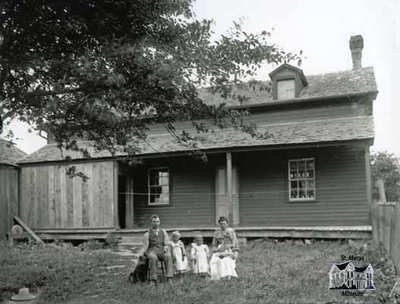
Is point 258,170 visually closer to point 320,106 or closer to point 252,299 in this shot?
point 320,106

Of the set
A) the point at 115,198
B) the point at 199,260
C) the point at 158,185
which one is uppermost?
the point at 158,185

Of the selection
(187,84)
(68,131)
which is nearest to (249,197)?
(68,131)

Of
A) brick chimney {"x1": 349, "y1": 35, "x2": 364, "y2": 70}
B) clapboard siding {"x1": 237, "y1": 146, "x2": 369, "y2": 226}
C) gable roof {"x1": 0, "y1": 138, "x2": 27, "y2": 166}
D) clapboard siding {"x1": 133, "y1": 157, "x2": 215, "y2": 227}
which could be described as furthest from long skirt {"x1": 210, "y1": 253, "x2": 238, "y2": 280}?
brick chimney {"x1": 349, "y1": 35, "x2": 364, "y2": 70}

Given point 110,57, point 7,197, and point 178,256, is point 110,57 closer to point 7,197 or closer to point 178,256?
point 178,256

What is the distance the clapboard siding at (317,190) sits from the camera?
19.1 meters

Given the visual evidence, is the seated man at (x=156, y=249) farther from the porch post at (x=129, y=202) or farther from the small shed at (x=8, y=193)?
the small shed at (x=8, y=193)

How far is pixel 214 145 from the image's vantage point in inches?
752

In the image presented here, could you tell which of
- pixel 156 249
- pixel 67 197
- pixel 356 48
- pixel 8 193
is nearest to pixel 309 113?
pixel 356 48

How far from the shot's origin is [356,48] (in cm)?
2348

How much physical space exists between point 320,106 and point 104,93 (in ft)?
Answer: 42.3

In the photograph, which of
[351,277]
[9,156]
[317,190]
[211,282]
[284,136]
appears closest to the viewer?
[351,277]

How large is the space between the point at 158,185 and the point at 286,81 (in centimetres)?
682

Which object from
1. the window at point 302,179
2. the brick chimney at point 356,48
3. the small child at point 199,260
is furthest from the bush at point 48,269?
the brick chimney at point 356,48

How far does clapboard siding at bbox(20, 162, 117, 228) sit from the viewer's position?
19891 millimetres
